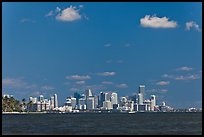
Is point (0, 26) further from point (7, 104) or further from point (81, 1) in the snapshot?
point (7, 104)

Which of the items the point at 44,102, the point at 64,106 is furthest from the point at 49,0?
the point at 64,106

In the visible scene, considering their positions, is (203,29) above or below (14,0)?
below

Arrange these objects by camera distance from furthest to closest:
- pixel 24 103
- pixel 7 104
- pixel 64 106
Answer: pixel 64 106, pixel 24 103, pixel 7 104

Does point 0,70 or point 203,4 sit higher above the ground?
point 203,4

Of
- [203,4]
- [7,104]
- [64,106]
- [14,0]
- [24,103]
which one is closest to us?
[203,4]

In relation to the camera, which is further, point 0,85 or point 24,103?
point 24,103

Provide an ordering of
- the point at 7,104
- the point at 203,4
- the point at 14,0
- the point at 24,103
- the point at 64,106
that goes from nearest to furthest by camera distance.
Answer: the point at 203,4
the point at 14,0
the point at 7,104
the point at 24,103
the point at 64,106

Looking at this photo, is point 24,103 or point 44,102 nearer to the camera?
point 24,103

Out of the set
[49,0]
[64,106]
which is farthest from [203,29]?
[64,106]

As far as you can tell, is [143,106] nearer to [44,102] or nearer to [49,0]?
[44,102]
